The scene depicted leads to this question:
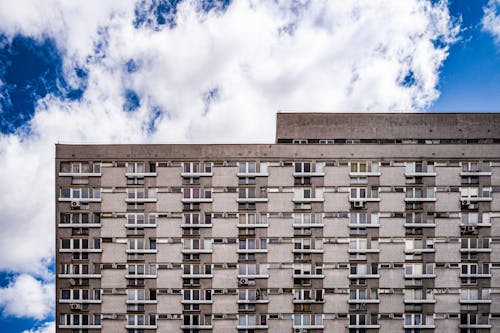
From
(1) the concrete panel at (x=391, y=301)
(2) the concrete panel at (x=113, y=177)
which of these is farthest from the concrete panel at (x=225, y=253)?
(1) the concrete panel at (x=391, y=301)

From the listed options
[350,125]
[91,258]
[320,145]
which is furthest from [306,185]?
[91,258]

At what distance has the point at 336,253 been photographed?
46781mm

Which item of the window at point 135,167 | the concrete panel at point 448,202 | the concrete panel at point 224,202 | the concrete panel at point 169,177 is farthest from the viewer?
the window at point 135,167

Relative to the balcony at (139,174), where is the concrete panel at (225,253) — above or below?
below

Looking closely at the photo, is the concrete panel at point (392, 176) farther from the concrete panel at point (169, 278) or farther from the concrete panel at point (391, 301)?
the concrete panel at point (169, 278)

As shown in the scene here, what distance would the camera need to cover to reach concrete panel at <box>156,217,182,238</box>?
155ft

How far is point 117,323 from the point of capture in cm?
4694

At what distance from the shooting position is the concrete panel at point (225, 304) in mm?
46750

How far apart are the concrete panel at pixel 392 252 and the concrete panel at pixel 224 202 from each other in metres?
17.0

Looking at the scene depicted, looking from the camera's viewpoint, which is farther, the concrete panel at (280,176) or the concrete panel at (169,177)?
the concrete panel at (169,177)

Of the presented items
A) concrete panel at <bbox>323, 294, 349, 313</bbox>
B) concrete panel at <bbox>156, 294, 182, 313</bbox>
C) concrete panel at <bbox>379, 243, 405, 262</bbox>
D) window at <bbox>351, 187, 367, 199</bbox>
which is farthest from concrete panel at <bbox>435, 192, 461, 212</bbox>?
concrete panel at <bbox>156, 294, 182, 313</bbox>

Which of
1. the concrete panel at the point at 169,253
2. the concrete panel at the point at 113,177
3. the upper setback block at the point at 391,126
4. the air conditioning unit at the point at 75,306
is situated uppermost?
the upper setback block at the point at 391,126

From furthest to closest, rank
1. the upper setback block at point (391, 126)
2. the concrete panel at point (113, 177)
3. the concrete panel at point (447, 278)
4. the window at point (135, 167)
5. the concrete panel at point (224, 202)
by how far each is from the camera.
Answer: the upper setback block at point (391, 126), the window at point (135, 167), the concrete panel at point (113, 177), the concrete panel at point (224, 202), the concrete panel at point (447, 278)

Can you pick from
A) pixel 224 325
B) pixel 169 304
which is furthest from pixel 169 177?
pixel 224 325
